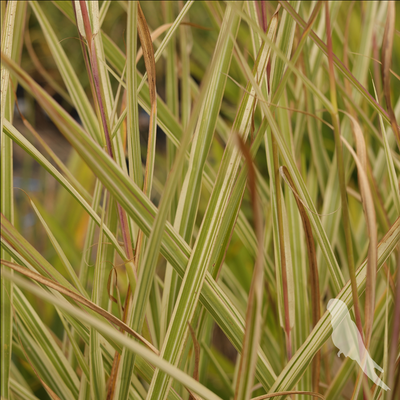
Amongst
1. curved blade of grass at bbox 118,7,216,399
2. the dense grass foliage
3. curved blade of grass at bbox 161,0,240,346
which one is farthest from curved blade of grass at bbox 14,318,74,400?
curved blade of grass at bbox 161,0,240,346

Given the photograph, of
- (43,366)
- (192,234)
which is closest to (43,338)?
(43,366)

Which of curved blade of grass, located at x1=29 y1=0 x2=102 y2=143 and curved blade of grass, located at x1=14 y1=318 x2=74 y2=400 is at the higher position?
curved blade of grass, located at x1=29 y1=0 x2=102 y2=143

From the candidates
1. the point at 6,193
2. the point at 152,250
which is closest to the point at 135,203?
the point at 152,250

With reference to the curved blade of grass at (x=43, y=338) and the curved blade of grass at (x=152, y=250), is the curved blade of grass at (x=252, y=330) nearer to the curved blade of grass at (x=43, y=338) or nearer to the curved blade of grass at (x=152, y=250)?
the curved blade of grass at (x=152, y=250)

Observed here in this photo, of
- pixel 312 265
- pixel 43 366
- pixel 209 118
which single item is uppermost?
pixel 209 118

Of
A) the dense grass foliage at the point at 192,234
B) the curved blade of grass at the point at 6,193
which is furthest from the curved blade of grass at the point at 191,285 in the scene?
the curved blade of grass at the point at 6,193

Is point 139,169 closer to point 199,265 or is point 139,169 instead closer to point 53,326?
point 199,265

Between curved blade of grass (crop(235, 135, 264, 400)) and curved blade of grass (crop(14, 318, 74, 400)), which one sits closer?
curved blade of grass (crop(235, 135, 264, 400))

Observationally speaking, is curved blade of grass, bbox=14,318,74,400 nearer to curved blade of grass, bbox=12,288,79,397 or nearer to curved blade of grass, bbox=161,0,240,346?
curved blade of grass, bbox=12,288,79,397

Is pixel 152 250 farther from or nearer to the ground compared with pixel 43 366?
farther from the ground

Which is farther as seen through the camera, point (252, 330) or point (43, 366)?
point (43, 366)

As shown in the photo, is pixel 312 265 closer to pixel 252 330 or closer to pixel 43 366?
pixel 252 330
